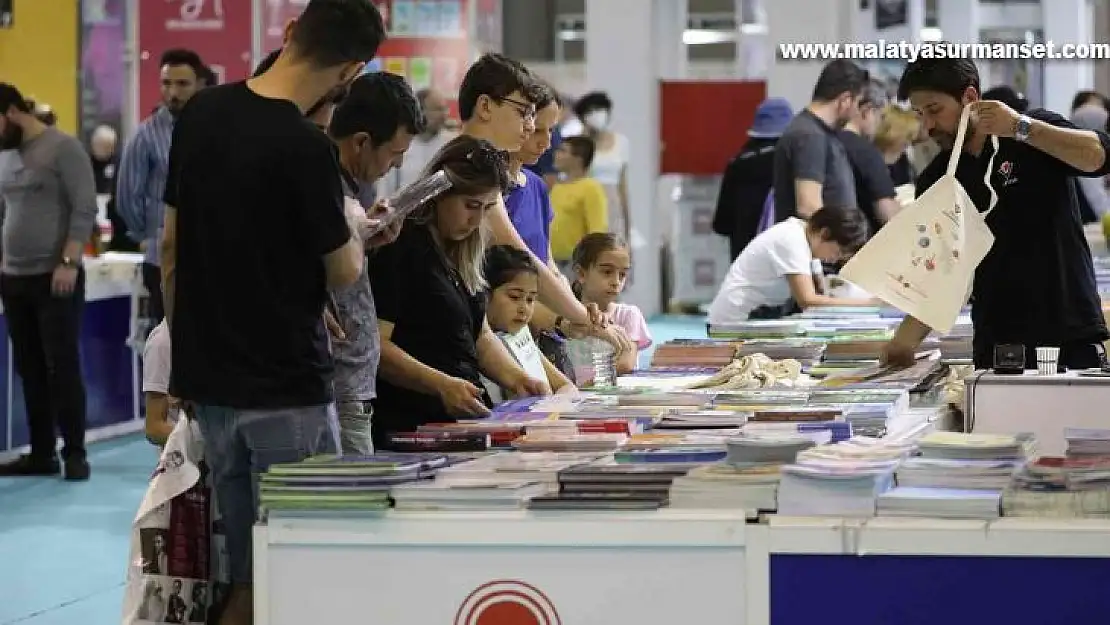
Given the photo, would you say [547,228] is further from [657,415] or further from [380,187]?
[380,187]

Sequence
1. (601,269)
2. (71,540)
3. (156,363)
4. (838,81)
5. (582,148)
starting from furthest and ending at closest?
(582,148), (838,81), (71,540), (601,269), (156,363)

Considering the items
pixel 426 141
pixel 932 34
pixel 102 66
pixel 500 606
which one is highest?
pixel 932 34

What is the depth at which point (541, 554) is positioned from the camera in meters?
2.88

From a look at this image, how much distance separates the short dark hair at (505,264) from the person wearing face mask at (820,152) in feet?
10.2

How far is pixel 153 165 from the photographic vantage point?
7691 mm

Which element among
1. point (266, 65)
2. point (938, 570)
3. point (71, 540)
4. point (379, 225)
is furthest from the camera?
point (71, 540)

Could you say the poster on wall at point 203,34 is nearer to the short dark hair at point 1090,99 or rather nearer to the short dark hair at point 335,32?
the short dark hair at point 1090,99

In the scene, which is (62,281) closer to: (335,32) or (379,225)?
(379,225)

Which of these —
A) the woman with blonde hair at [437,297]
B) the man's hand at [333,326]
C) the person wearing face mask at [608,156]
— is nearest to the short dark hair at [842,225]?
the woman with blonde hair at [437,297]

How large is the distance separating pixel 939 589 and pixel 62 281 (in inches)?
212

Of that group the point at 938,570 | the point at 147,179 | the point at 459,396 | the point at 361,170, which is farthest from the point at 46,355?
the point at 938,570

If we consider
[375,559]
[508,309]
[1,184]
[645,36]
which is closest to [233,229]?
[375,559]

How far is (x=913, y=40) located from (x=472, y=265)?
1204cm

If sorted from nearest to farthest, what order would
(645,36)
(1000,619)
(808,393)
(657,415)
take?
(1000,619), (657,415), (808,393), (645,36)
